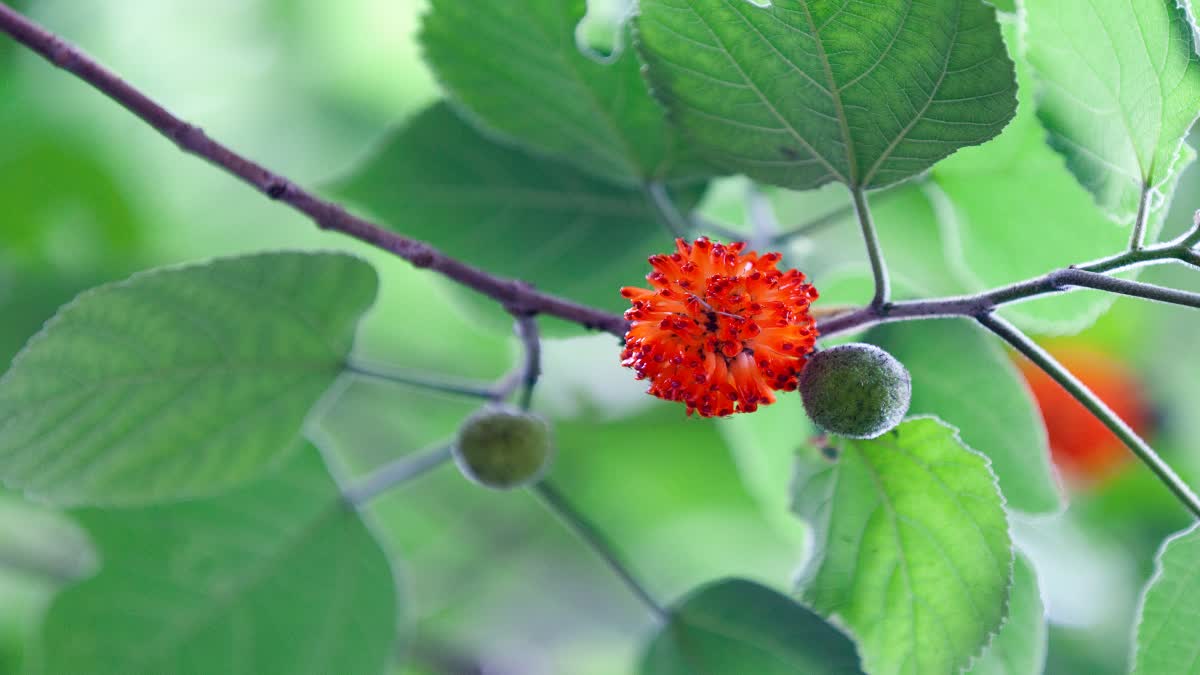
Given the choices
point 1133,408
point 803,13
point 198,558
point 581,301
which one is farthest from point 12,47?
point 1133,408

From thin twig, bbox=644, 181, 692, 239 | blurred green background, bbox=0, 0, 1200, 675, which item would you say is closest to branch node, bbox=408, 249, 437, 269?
thin twig, bbox=644, 181, 692, 239

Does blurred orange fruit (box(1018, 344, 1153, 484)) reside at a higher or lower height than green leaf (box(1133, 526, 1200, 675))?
lower

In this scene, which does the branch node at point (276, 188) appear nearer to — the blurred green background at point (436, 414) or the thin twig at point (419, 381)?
the thin twig at point (419, 381)

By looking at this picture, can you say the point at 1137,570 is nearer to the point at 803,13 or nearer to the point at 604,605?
the point at 604,605

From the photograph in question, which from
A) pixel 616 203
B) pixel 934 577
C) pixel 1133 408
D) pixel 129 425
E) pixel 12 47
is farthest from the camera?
pixel 1133 408

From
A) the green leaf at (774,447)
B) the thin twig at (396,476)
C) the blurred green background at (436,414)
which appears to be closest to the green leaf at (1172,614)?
the green leaf at (774,447)

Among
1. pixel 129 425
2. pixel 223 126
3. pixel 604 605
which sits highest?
pixel 129 425

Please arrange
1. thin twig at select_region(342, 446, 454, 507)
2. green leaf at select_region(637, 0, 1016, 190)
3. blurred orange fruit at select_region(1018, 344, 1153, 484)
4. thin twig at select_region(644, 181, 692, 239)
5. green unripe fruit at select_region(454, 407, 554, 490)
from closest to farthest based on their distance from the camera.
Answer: green leaf at select_region(637, 0, 1016, 190), green unripe fruit at select_region(454, 407, 554, 490), thin twig at select_region(644, 181, 692, 239), thin twig at select_region(342, 446, 454, 507), blurred orange fruit at select_region(1018, 344, 1153, 484)

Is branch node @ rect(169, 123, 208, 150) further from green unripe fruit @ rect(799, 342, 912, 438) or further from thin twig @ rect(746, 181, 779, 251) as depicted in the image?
thin twig @ rect(746, 181, 779, 251)
